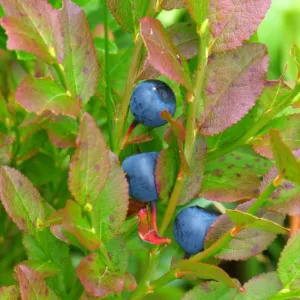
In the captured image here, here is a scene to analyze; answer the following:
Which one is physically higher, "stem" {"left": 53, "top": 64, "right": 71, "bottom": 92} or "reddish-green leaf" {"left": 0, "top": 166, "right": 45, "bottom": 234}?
"stem" {"left": 53, "top": 64, "right": 71, "bottom": 92}

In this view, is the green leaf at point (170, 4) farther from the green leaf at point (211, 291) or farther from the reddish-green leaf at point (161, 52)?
the green leaf at point (211, 291)

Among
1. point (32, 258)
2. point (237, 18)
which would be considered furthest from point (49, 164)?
point (237, 18)

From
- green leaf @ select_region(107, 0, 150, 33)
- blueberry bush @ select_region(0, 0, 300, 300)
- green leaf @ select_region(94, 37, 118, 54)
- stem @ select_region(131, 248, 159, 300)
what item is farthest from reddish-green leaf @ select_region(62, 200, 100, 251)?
green leaf @ select_region(94, 37, 118, 54)

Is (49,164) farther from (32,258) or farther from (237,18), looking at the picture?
(237,18)

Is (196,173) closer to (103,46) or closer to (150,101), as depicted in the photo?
(150,101)

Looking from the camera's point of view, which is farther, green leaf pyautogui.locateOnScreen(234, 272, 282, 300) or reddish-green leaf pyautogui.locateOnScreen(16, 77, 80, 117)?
green leaf pyautogui.locateOnScreen(234, 272, 282, 300)

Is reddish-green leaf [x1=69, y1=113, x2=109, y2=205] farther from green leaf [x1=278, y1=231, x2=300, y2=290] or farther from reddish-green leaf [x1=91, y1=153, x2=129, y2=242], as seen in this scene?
green leaf [x1=278, y1=231, x2=300, y2=290]
